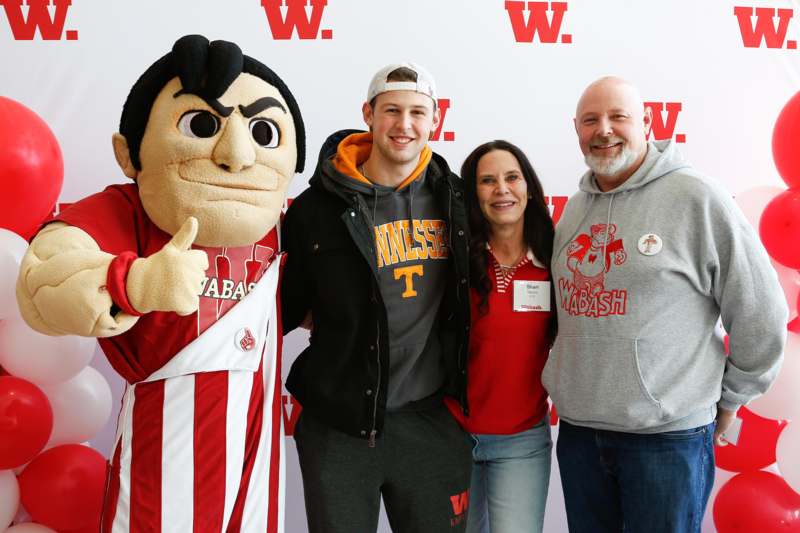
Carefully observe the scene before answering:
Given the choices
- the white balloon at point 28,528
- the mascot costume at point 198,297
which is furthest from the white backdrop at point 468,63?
the mascot costume at point 198,297

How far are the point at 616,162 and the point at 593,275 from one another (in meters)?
0.32

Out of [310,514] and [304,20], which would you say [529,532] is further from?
[304,20]

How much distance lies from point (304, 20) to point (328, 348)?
4.46ft

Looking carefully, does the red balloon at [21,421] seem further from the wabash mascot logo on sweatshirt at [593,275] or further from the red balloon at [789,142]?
the red balloon at [789,142]

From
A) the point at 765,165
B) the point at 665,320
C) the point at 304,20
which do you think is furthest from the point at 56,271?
the point at 765,165

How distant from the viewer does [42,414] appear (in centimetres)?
179

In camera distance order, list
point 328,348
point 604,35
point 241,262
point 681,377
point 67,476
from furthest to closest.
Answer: point 604,35, point 67,476, point 328,348, point 681,377, point 241,262

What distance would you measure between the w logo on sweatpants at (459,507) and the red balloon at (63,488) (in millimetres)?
1014

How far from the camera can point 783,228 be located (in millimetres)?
2078

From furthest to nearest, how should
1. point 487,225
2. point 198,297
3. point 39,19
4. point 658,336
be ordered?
1. point 39,19
2. point 487,225
3. point 658,336
4. point 198,297

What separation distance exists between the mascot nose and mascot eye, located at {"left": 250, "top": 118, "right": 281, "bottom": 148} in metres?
0.05

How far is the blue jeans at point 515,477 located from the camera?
185 cm

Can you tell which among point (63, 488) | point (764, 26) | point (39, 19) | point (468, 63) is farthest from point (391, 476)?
point (764, 26)

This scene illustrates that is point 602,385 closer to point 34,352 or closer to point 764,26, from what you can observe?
point 34,352
